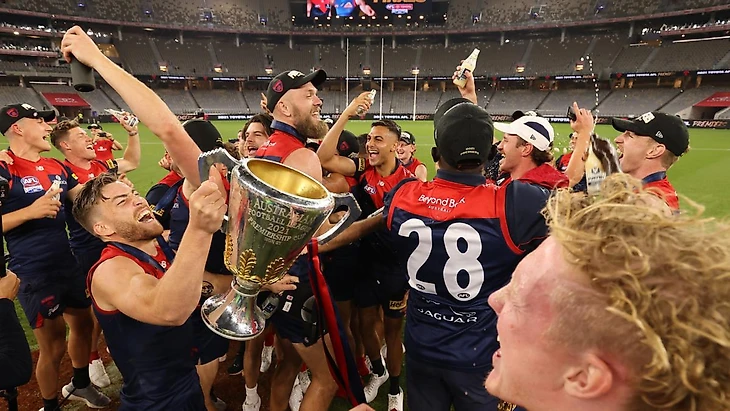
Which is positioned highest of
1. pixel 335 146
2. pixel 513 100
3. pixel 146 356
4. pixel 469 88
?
pixel 469 88

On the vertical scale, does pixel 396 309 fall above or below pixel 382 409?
above

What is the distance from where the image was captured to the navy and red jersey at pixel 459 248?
2.13 metres

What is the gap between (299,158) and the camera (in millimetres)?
2766

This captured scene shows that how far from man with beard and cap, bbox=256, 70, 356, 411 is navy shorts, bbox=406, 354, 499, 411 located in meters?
0.75

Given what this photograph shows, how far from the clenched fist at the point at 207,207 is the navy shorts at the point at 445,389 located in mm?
1641

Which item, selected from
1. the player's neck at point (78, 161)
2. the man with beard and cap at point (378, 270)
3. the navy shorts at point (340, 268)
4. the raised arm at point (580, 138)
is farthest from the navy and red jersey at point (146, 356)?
the player's neck at point (78, 161)

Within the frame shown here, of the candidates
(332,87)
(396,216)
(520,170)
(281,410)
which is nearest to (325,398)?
(281,410)

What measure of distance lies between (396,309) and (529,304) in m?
3.14

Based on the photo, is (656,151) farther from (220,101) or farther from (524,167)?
(220,101)

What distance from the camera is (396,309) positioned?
3.97 m

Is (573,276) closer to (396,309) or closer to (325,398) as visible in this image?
(325,398)

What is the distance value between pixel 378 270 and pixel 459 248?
182cm

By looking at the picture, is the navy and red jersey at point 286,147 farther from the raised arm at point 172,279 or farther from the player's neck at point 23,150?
the player's neck at point 23,150

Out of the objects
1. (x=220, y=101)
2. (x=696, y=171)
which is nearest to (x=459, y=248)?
(x=696, y=171)
